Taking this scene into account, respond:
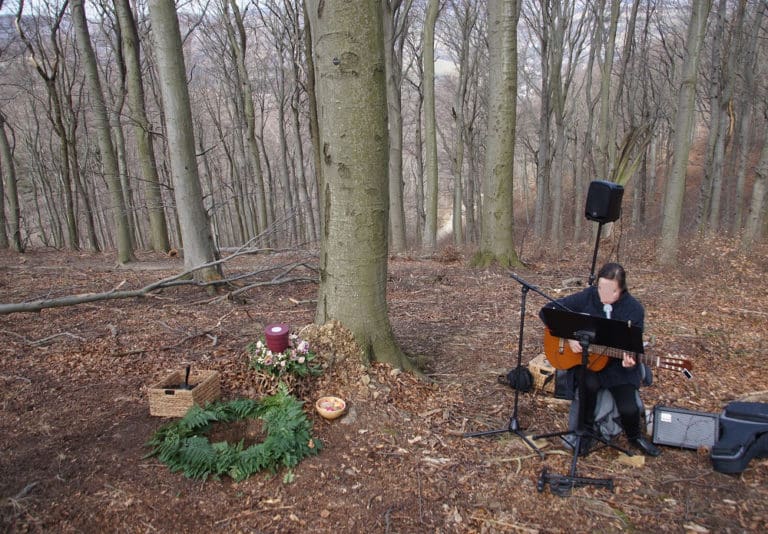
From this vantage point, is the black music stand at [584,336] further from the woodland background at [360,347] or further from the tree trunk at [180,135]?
the tree trunk at [180,135]

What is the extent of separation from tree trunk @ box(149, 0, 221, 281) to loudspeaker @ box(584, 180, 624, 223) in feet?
17.2

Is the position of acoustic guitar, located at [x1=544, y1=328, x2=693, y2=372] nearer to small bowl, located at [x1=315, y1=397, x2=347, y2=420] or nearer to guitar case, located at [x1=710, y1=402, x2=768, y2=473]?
guitar case, located at [x1=710, y1=402, x2=768, y2=473]

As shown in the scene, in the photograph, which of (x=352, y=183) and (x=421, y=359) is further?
(x=421, y=359)

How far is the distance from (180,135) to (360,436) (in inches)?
208

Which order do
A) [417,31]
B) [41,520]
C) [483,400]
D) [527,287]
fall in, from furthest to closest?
[417,31]
[483,400]
[527,287]
[41,520]

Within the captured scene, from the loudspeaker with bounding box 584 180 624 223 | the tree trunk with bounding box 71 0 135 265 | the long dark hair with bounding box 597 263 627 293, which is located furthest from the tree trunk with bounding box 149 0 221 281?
the long dark hair with bounding box 597 263 627 293

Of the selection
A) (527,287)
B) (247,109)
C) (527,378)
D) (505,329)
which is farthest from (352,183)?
(247,109)

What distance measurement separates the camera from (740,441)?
122 inches

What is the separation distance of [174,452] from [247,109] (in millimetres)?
16738

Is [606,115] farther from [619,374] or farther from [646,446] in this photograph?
[646,446]

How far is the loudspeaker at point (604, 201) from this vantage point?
15.6 ft

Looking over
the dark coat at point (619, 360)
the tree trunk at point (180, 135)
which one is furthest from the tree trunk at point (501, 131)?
the dark coat at point (619, 360)

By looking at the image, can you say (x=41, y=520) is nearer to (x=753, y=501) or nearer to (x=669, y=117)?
(x=753, y=501)

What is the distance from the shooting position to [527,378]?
4230mm
